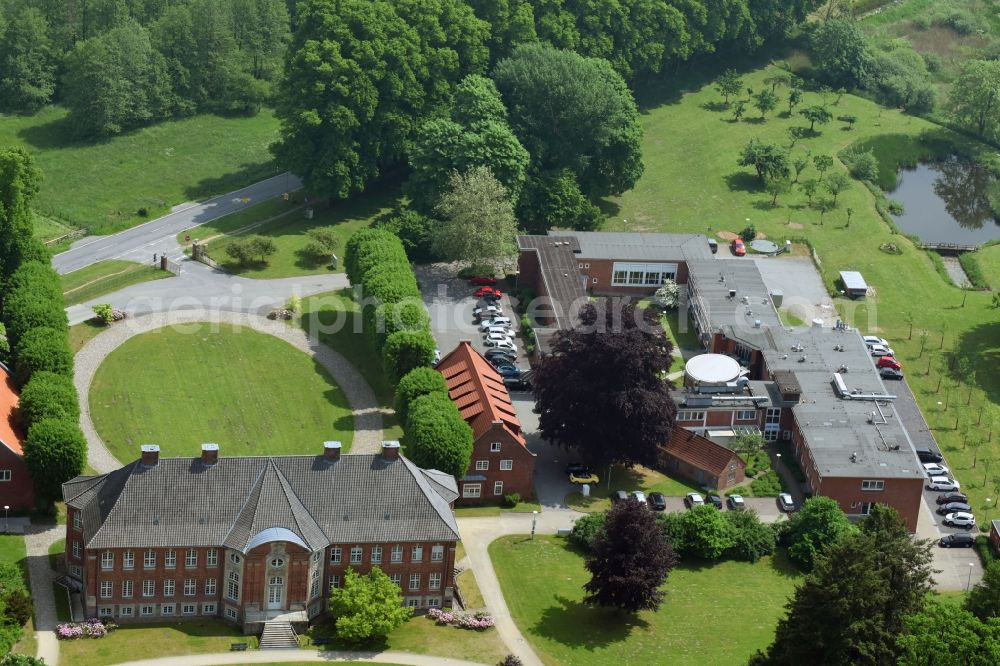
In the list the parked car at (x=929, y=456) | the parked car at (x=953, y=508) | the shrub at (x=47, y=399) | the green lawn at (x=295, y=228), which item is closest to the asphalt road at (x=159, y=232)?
the green lawn at (x=295, y=228)

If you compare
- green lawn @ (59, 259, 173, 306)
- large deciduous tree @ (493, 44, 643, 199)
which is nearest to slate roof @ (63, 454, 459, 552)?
green lawn @ (59, 259, 173, 306)

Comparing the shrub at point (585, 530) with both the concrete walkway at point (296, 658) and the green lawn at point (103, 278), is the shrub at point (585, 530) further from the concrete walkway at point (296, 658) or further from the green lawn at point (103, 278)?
the green lawn at point (103, 278)

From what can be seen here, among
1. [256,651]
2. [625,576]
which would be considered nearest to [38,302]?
[256,651]

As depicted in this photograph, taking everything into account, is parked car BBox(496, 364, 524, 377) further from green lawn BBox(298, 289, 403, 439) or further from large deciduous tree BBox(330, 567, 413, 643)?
Result: large deciduous tree BBox(330, 567, 413, 643)

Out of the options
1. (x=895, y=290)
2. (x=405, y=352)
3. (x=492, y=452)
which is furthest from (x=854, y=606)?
(x=895, y=290)

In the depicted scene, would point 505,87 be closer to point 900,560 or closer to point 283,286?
point 283,286

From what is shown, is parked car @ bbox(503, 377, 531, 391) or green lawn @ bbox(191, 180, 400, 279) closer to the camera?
parked car @ bbox(503, 377, 531, 391)
